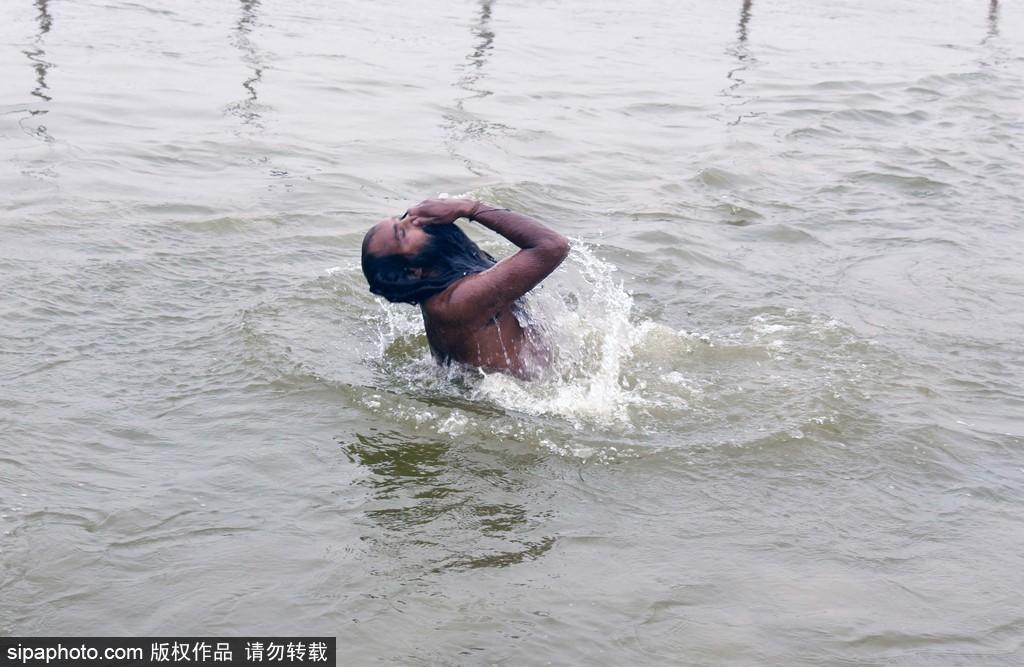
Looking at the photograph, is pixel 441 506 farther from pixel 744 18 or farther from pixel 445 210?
pixel 744 18

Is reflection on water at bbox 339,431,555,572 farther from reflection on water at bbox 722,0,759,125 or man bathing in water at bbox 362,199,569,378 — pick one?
reflection on water at bbox 722,0,759,125

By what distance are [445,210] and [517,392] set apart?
1.16 metres

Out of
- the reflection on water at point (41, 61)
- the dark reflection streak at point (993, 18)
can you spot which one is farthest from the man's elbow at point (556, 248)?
the dark reflection streak at point (993, 18)

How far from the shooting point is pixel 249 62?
15.3 m

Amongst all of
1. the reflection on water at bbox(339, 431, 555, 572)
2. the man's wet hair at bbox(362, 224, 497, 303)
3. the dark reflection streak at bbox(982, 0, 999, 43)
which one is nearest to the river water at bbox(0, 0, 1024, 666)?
the reflection on water at bbox(339, 431, 555, 572)

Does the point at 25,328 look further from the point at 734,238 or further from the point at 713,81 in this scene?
the point at 713,81

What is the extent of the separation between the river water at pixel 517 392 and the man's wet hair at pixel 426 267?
25.1 inches

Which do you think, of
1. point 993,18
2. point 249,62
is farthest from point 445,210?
point 993,18

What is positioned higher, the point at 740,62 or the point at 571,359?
the point at 740,62

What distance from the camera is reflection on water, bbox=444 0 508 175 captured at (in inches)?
481

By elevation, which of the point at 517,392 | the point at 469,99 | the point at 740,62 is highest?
the point at 740,62

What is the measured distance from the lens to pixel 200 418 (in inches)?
231

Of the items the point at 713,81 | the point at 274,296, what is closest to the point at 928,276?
the point at 274,296

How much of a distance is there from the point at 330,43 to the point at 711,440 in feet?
42.0
